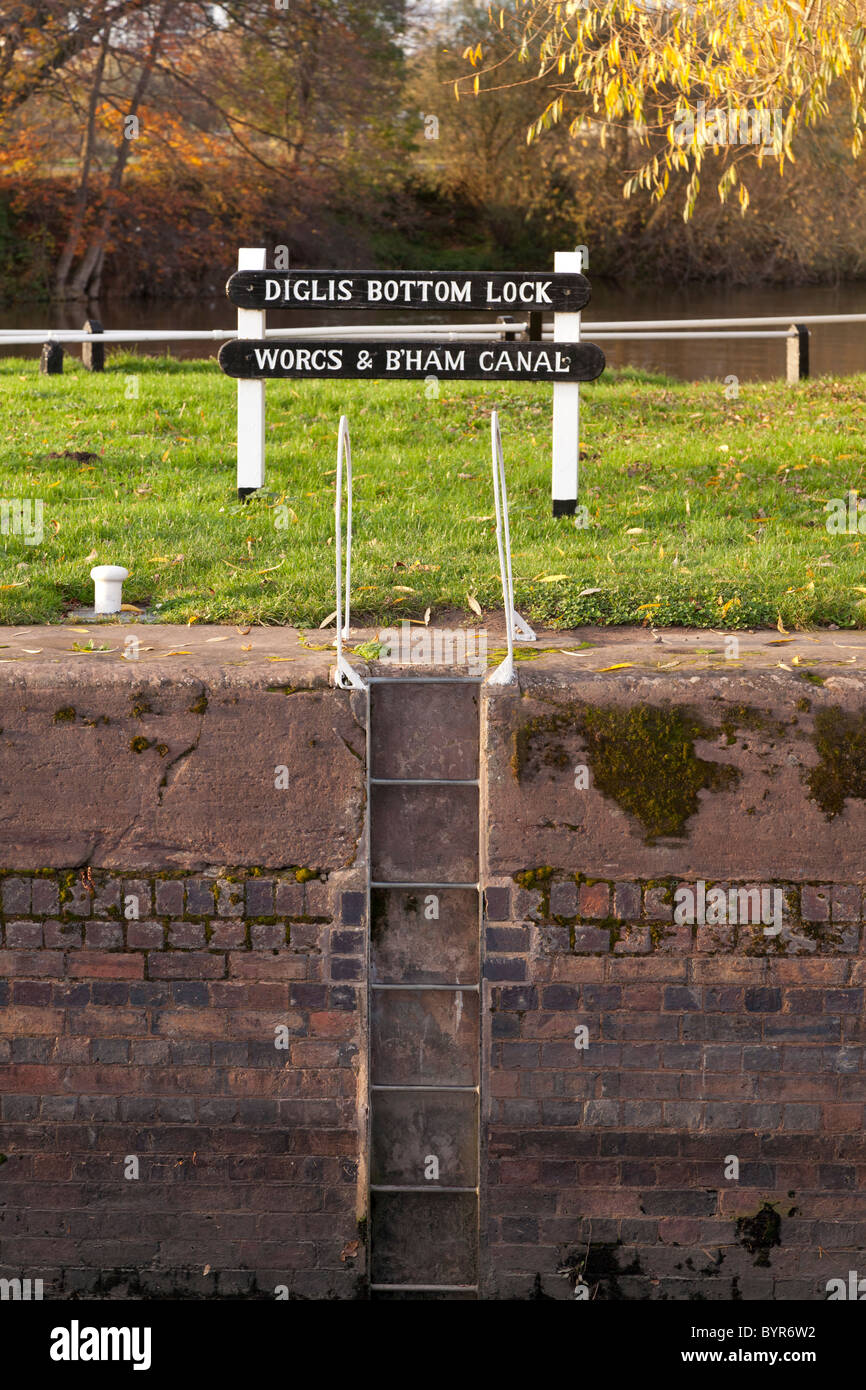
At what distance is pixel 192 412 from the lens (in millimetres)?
9195

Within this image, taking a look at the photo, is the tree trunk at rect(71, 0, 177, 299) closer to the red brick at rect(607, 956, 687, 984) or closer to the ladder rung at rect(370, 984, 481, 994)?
the ladder rung at rect(370, 984, 481, 994)

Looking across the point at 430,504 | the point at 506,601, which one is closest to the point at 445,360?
the point at 430,504

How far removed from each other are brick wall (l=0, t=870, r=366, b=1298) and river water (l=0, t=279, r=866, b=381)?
7.93 metres

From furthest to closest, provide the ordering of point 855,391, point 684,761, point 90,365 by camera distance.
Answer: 1. point 90,365
2. point 855,391
3. point 684,761

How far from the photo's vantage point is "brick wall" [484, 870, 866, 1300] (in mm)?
4590

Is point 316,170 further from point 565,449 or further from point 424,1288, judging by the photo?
point 424,1288

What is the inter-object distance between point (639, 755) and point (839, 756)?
2.04ft

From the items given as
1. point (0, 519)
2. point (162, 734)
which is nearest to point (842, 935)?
point (162, 734)

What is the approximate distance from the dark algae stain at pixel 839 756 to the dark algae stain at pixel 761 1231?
141 cm

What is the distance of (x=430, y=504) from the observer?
7.00 metres
